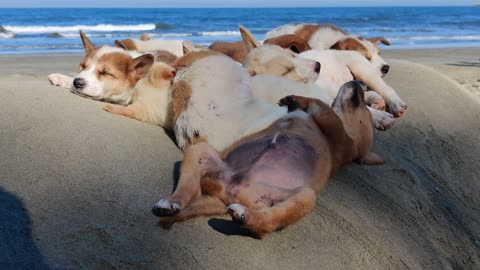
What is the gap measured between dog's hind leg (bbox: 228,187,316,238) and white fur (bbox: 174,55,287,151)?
0.85 m

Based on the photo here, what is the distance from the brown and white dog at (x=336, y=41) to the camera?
20.3 feet

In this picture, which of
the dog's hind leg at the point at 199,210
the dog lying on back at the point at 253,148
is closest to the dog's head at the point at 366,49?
the dog lying on back at the point at 253,148

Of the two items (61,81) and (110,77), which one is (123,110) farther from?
(61,81)

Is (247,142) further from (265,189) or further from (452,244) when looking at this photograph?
(452,244)

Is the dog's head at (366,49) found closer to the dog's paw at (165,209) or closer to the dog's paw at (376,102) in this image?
the dog's paw at (376,102)

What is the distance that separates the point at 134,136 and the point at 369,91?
94.3 inches

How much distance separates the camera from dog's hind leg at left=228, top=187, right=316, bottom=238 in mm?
2736

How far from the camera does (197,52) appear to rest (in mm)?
4590

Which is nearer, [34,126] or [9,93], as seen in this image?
[34,126]

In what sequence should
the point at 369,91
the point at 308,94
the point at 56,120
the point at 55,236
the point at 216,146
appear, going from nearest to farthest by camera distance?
1. the point at 55,236
2. the point at 216,146
3. the point at 56,120
4. the point at 308,94
5. the point at 369,91

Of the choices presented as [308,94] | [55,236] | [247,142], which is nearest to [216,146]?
[247,142]

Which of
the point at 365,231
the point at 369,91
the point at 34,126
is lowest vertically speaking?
the point at 369,91

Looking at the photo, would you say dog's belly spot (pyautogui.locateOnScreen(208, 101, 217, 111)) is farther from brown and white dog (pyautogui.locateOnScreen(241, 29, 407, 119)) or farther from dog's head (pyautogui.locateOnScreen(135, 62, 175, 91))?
brown and white dog (pyautogui.locateOnScreen(241, 29, 407, 119))

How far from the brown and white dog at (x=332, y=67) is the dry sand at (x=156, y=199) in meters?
0.45
